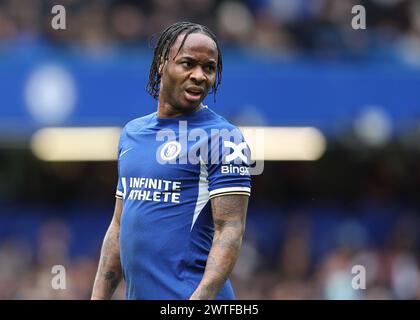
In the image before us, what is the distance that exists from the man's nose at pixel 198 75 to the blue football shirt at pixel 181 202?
23 centimetres

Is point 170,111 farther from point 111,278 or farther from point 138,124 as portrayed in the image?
point 111,278

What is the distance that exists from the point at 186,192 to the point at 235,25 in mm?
10217

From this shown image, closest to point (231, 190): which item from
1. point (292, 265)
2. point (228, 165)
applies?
point (228, 165)

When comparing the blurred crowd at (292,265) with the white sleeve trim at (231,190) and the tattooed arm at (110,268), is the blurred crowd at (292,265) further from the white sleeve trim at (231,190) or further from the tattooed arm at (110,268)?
the white sleeve trim at (231,190)

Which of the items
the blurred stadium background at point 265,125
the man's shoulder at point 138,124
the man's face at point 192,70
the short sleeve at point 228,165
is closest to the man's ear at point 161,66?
the man's face at point 192,70

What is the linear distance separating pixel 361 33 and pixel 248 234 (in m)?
3.35

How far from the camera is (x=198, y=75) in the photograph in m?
5.52

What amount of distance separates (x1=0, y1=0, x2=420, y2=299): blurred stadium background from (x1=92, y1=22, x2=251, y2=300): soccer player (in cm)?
776

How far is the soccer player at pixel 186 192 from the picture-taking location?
541 cm
